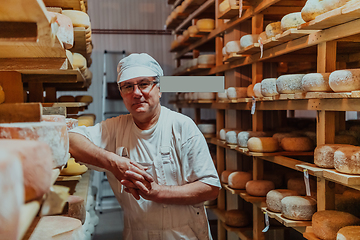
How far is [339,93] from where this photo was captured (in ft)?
5.80

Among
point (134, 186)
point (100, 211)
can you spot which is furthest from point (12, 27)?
point (100, 211)

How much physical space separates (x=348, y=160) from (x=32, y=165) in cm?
165

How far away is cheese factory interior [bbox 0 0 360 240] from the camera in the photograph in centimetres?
79

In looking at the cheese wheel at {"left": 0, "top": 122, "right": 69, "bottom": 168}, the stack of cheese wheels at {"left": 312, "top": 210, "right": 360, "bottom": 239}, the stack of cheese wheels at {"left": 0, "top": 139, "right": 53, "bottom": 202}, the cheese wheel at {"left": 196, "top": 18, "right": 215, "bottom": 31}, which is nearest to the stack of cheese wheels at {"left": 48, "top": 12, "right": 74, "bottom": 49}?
the cheese wheel at {"left": 0, "top": 122, "right": 69, "bottom": 168}

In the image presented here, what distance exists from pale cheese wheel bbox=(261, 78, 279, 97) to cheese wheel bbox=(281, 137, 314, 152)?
0.38 m

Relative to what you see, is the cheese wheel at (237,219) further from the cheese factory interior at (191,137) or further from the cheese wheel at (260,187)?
the cheese wheel at (260,187)

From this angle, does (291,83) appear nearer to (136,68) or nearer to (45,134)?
(136,68)

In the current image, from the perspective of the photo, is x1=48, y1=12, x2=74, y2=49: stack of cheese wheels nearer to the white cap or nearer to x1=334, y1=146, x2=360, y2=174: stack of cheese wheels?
the white cap

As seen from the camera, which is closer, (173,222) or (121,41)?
(173,222)

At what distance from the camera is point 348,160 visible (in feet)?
5.74

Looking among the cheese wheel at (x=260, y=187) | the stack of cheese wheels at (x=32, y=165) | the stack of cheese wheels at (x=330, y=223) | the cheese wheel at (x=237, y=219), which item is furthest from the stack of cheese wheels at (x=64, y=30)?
the cheese wheel at (x=237, y=219)

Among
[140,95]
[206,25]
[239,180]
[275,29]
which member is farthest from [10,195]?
[206,25]

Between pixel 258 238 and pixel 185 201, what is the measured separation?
1385mm

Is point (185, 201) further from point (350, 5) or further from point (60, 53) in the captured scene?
point (350, 5)
